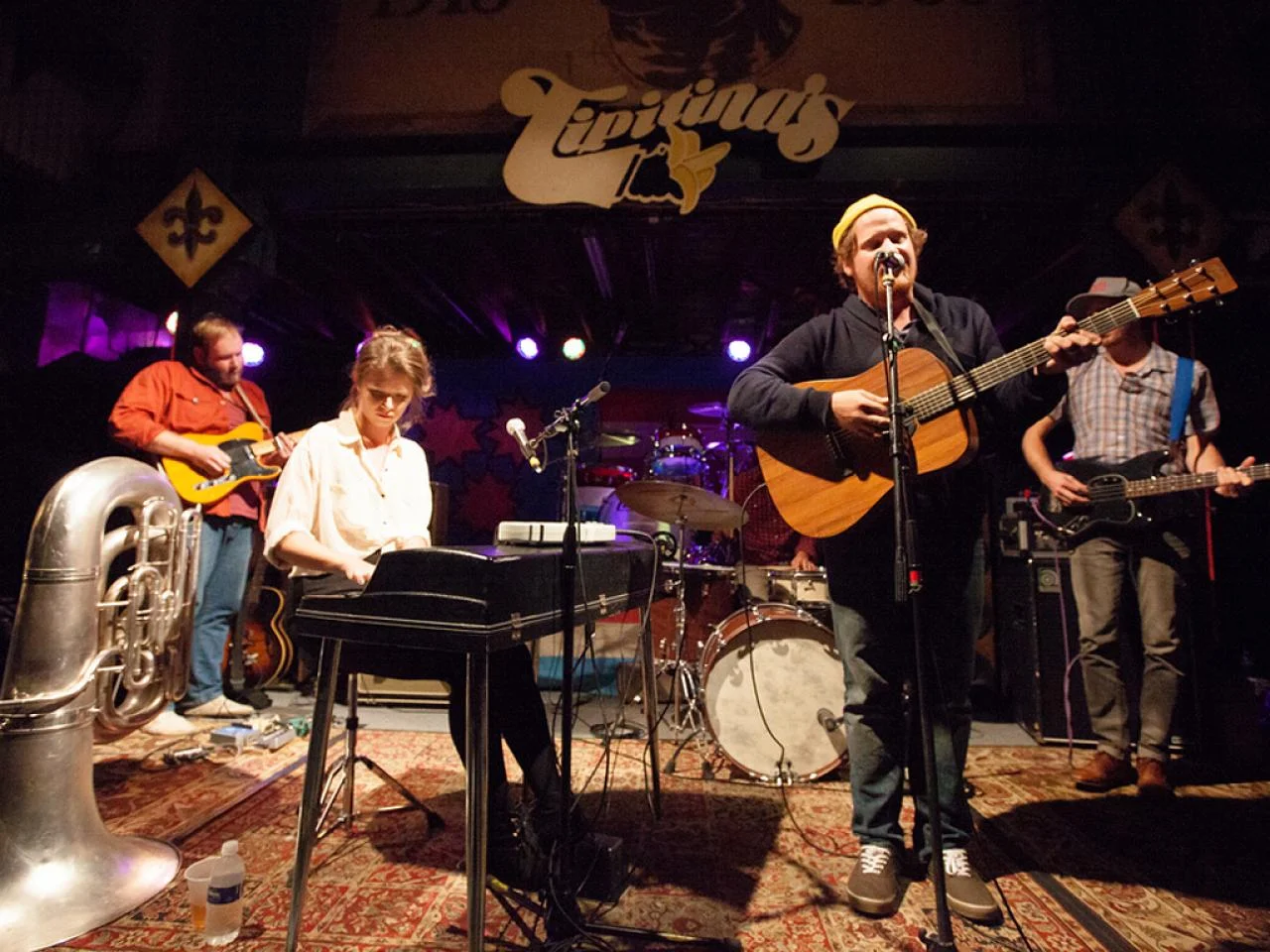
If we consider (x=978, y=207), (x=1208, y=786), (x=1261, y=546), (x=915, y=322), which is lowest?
(x=1208, y=786)

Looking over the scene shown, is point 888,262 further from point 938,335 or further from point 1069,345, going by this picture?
point 1069,345

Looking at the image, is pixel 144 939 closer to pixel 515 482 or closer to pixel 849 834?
pixel 849 834

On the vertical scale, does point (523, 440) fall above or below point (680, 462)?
below

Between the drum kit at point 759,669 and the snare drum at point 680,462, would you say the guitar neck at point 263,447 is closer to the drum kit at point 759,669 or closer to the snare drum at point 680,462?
the drum kit at point 759,669

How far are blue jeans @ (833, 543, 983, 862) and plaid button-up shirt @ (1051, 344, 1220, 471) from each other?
70.6 inches

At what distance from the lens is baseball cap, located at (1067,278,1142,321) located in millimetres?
2799

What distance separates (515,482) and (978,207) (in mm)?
6217

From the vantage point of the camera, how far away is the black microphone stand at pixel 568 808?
164cm

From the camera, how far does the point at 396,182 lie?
509 cm

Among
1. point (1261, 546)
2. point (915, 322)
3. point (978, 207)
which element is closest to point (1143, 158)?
point (978, 207)

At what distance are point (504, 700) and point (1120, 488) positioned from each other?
300 cm

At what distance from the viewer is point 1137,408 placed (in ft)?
10.9

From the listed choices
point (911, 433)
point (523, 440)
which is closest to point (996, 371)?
point (911, 433)

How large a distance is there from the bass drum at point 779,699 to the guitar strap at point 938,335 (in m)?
1.60
